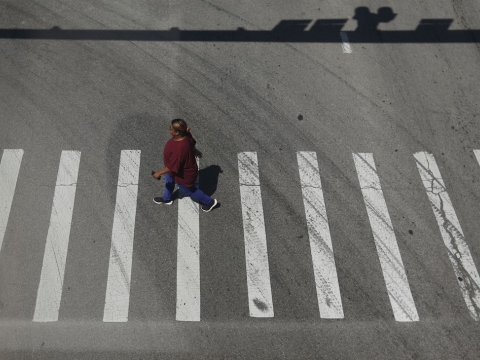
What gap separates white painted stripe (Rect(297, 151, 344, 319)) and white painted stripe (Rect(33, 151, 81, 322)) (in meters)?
4.17

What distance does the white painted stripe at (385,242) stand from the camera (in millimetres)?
6301

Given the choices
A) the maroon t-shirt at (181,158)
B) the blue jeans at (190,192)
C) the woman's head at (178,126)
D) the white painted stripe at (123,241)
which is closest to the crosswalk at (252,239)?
the white painted stripe at (123,241)

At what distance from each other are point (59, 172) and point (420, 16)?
905 cm

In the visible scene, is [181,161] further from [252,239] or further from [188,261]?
[252,239]

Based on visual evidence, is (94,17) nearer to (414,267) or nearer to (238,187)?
(238,187)

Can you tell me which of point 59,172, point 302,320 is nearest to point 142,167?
point 59,172

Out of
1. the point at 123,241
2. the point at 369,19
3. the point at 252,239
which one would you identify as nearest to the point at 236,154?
the point at 252,239

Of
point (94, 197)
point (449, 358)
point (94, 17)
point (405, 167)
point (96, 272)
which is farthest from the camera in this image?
point (94, 17)

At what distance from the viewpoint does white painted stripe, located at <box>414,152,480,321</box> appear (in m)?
6.41

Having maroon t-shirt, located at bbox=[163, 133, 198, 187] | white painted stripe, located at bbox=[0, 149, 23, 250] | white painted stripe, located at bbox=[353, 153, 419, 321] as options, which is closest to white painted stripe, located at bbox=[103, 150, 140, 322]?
maroon t-shirt, located at bbox=[163, 133, 198, 187]

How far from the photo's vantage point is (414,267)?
21.6ft

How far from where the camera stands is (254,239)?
6.79m

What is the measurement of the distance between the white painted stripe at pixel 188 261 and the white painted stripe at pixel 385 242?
3.10 m

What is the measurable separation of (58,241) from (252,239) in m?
3.29
